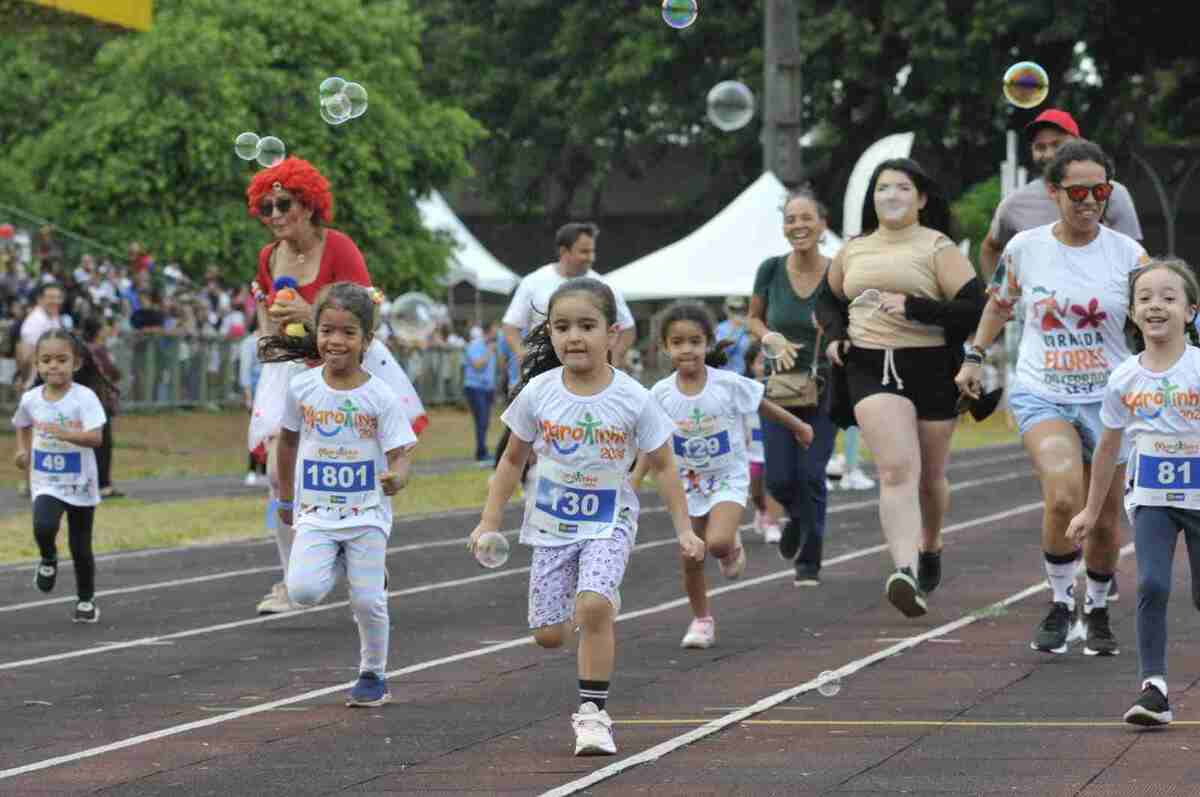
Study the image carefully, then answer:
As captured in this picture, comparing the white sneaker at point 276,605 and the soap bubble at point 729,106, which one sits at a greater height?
the soap bubble at point 729,106

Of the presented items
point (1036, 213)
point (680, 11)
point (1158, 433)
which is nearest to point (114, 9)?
point (680, 11)

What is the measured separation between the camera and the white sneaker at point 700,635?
34.3ft

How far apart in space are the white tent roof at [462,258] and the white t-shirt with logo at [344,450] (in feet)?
136

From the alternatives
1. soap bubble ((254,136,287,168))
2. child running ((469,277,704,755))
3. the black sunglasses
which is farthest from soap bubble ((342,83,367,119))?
child running ((469,277,704,755))

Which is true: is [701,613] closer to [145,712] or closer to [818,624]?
[818,624]

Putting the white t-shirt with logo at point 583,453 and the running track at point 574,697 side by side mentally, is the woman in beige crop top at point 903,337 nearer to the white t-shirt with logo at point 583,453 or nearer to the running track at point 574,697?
the running track at point 574,697

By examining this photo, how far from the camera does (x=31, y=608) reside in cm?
1269

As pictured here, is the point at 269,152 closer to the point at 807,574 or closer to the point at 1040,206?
the point at 807,574

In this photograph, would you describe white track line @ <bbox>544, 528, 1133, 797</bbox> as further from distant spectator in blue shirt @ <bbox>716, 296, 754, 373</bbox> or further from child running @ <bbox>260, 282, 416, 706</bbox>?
distant spectator in blue shirt @ <bbox>716, 296, 754, 373</bbox>

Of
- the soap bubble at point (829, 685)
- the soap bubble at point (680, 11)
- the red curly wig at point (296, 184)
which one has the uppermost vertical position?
the soap bubble at point (680, 11)

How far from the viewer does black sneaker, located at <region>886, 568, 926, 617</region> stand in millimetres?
10344

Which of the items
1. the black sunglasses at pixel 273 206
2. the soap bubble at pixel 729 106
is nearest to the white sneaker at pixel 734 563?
the black sunglasses at pixel 273 206

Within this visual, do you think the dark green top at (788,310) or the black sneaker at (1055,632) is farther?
the dark green top at (788,310)

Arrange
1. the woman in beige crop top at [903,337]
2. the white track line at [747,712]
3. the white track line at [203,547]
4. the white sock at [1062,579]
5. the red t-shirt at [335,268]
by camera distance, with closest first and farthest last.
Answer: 1. the white track line at [747,712]
2. the white sock at [1062,579]
3. the woman in beige crop top at [903,337]
4. the red t-shirt at [335,268]
5. the white track line at [203,547]
